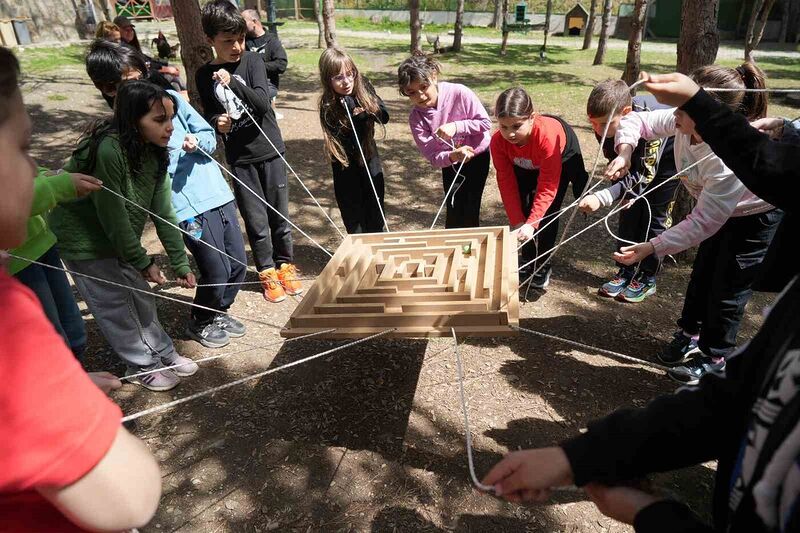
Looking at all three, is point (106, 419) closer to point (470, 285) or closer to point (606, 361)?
point (470, 285)

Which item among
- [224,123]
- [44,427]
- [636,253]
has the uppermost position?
[44,427]

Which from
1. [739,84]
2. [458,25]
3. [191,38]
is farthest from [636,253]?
[458,25]

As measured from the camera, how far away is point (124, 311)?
2.95 metres

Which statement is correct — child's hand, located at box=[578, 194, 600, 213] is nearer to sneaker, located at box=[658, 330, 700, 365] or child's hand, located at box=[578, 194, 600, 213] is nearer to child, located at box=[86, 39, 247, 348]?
sneaker, located at box=[658, 330, 700, 365]

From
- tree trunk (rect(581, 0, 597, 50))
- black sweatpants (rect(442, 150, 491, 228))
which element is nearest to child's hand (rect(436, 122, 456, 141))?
black sweatpants (rect(442, 150, 491, 228))

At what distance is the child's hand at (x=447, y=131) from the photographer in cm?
364

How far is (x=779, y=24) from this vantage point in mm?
19516

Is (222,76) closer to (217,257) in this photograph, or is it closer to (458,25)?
(217,257)

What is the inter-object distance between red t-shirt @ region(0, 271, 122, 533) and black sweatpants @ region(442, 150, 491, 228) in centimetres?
350

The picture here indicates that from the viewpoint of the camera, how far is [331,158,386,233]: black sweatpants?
412cm

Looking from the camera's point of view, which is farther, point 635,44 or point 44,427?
point 635,44

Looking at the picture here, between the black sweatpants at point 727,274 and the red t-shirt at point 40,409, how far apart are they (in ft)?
9.24

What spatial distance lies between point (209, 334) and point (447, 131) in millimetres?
2162

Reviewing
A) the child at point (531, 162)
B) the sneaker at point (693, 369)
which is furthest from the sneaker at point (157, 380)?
the sneaker at point (693, 369)
